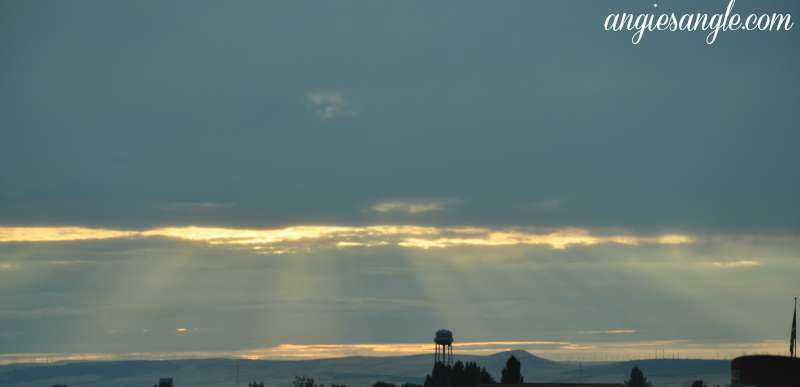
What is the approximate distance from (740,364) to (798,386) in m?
8.54

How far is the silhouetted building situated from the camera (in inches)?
7608

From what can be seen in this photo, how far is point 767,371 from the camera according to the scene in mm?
194625

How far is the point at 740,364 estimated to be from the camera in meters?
198

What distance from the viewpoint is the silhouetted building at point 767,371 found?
634 feet

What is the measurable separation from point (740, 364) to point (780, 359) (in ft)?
19.1

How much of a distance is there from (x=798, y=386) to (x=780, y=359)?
13.9 feet

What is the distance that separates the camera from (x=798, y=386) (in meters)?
193

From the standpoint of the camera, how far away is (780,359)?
195 meters
